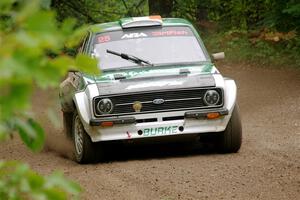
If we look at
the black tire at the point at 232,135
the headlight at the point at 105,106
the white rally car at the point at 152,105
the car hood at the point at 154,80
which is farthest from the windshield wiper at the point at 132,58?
the black tire at the point at 232,135

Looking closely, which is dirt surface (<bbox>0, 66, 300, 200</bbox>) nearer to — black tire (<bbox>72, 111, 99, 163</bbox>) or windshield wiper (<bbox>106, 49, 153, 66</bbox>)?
black tire (<bbox>72, 111, 99, 163</bbox>)

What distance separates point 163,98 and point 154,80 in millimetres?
281

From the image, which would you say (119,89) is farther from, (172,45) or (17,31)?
(17,31)

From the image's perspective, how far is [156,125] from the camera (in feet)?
29.5

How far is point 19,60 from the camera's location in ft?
4.30

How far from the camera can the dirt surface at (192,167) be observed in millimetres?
7246

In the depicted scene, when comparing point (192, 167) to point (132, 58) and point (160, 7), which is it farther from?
point (160, 7)

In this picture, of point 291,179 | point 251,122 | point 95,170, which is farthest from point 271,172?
point 251,122

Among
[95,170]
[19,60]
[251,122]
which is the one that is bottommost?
[251,122]

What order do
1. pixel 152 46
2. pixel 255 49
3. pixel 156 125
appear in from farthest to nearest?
pixel 255 49
pixel 152 46
pixel 156 125

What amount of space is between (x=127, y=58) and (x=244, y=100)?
6.41m

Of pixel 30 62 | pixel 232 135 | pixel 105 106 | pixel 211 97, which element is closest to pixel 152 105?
pixel 105 106

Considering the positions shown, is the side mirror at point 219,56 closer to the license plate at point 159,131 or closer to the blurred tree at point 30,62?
the license plate at point 159,131

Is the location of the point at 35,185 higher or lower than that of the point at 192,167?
higher
